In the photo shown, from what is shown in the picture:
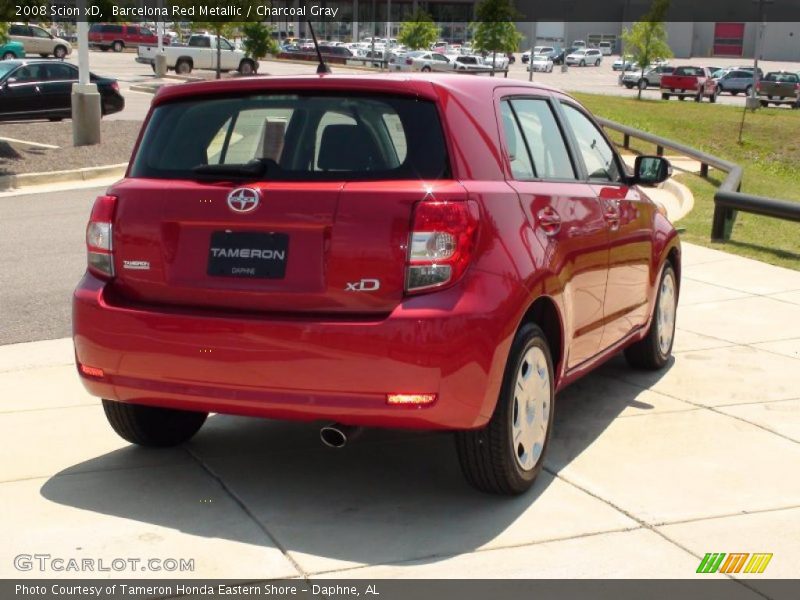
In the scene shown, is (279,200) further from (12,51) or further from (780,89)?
(780,89)

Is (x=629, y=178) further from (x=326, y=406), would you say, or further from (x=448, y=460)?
(x=326, y=406)

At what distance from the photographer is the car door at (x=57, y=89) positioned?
28828 mm

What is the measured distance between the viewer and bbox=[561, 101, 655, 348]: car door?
6402 millimetres

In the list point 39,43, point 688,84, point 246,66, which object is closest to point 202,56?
point 246,66

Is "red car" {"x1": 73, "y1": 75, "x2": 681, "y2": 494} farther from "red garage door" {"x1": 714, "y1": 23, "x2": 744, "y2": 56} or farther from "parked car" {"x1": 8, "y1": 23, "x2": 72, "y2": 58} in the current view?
"red garage door" {"x1": 714, "y1": 23, "x2": 744, "y2": 56}

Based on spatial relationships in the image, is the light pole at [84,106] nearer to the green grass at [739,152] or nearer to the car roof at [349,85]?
the green grass at [739,152]

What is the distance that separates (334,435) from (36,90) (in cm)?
2558

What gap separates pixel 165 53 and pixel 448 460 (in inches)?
1917

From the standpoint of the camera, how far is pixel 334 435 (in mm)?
5020

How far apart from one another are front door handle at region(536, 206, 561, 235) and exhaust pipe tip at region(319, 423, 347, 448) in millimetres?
1295

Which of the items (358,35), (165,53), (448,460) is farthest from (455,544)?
(358,35)

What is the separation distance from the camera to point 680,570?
4.47 m

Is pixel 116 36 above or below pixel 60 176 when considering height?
below
